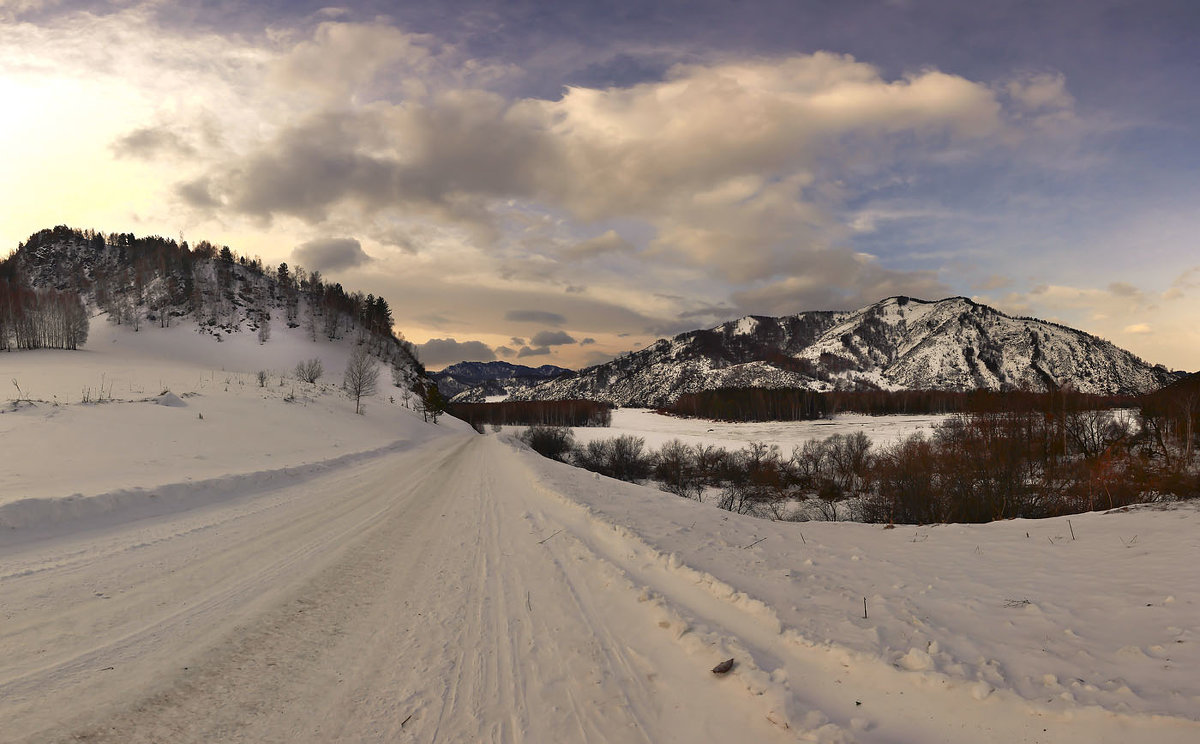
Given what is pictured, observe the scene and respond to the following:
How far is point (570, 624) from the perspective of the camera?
566 cm

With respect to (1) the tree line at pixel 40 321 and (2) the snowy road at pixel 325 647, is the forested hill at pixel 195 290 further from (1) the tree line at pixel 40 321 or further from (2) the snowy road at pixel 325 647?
(2) the snowy road at pixel 325 647

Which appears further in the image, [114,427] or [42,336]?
[42,336]

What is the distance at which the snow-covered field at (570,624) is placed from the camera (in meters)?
3.72

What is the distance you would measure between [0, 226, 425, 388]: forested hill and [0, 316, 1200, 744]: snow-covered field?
→ 333 ft

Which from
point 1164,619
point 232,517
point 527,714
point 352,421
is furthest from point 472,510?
point 352,421

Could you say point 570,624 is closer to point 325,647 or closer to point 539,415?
point 325,647

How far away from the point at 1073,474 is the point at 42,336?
110086 millimetres

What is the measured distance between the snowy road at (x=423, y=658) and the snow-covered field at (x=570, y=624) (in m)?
0.03

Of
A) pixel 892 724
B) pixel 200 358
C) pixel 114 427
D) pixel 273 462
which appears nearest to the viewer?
pixel 892 724

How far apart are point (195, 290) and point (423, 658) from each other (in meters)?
145

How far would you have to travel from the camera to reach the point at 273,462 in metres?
18.8

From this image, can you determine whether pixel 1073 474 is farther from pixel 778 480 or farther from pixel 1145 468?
pixel 778 480

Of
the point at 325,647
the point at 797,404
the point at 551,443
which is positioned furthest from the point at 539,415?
the point at 325,647

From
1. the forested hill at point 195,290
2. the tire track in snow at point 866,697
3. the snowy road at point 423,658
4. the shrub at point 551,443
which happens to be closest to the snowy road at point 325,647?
the snowy road at point 423,658
